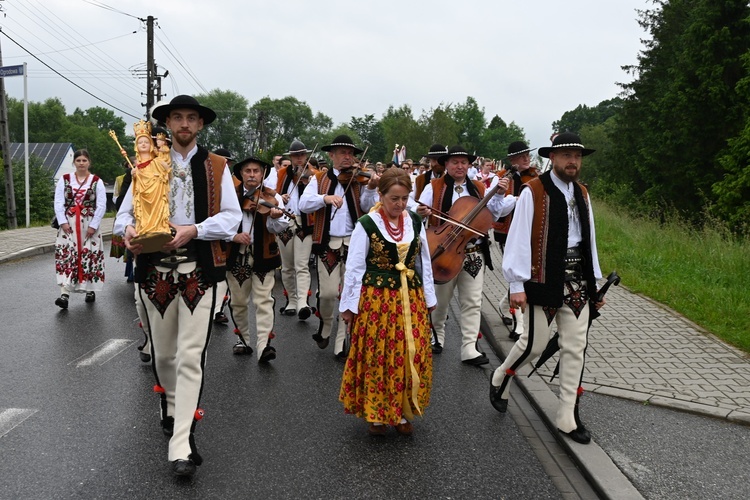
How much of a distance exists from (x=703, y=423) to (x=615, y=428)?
2.34ft

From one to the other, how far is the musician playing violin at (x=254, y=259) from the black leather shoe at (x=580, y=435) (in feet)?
10.5

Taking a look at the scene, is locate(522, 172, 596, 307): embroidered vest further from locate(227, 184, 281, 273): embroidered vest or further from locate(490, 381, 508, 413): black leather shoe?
locate(227, 184, 281, 273): embroidered vest

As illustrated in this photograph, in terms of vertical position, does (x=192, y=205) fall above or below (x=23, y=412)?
above

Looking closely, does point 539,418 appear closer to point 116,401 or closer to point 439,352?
point 439,352

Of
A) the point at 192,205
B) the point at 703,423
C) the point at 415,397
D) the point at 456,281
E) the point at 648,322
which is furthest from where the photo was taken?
the point at 648,322

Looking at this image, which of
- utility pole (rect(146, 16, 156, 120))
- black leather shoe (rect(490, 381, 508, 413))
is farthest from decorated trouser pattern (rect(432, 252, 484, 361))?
utility pole (rect(146, 16, 156, 120))

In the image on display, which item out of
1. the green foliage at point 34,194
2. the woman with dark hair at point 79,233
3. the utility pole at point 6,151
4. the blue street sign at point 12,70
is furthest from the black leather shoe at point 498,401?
the green foliage at point 34,194

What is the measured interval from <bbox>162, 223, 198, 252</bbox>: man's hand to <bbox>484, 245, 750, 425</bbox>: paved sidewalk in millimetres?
3576

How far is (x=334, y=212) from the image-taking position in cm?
716

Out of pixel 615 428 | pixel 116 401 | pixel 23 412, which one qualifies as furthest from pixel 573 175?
pixel 23 412

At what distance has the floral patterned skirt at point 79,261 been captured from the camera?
358 inches

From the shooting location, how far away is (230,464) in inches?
163

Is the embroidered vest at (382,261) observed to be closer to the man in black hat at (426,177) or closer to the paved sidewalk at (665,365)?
the paved sidewalk at (665,365)

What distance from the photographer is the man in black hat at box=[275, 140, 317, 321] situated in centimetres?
852
